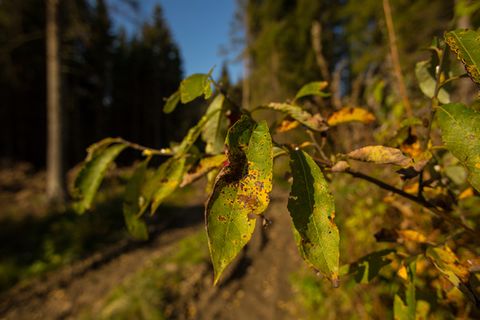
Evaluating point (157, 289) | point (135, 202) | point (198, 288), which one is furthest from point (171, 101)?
point (198, 288)

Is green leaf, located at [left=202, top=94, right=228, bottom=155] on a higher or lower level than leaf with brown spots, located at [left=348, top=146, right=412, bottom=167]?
higher

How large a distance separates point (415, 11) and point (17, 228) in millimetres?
8452

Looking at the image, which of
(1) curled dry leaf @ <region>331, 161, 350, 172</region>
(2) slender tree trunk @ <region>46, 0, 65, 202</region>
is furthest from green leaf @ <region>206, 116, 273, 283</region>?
(2) slender tree trunk @ <region>46, 0, 65, 202</region>

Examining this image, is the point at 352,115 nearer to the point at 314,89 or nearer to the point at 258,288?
the point at 314,89

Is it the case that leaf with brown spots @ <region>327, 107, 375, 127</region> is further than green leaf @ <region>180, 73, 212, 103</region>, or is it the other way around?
leaf with brown spots @ <region>327, 107, 375, 127</region>

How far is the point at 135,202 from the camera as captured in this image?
69cm

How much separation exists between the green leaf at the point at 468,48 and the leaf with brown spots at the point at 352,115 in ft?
0.88

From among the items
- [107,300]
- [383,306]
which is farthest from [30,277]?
[383,306]

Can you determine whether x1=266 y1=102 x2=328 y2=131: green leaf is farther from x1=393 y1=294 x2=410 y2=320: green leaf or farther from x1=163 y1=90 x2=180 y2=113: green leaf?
x1=393 y1=294 x2=410 y2=320: green leaf

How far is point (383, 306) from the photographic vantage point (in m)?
1.93

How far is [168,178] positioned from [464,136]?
1.69ft

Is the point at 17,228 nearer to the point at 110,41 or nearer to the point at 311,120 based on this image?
the point at 311,120

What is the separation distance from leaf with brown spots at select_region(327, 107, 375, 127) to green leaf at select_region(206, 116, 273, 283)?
374mm

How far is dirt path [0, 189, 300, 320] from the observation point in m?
3.18
